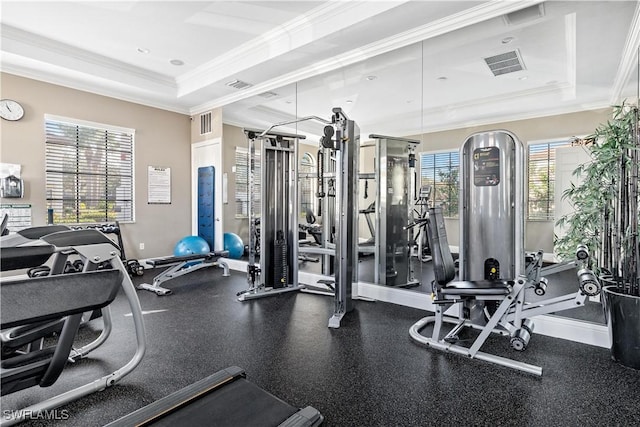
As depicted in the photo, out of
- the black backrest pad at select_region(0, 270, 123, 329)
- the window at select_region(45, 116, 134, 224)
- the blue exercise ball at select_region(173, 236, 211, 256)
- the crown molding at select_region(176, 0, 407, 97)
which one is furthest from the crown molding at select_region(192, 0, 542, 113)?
the black backrest pad at select_region(0, 270, 123, 329)

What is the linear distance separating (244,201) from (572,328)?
17.4 feet

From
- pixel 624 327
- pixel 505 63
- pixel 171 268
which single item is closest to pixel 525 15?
pixel 505 63

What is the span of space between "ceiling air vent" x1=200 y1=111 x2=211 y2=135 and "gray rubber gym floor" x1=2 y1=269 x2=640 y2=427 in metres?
3.90

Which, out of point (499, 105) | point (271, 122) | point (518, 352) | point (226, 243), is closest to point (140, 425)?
point (518, 352)

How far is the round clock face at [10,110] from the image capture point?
14.7ft

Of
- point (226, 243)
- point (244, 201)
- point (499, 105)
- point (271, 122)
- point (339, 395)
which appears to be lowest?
point (339, 395)

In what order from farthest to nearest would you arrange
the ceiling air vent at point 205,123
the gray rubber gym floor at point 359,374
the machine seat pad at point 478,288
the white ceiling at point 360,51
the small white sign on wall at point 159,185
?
the ceiling air vent at point 205,123, the small white sign on wall at point 159,185, the white ceiling at point 360,51, the machine seat pad at point 478,288, the gray rubber gym floor at point 359,374

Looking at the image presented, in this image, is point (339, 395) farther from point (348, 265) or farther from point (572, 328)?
point (572, 328)

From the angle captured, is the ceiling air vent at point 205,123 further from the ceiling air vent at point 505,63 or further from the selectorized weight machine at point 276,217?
the ceiling air vent at point 505,63

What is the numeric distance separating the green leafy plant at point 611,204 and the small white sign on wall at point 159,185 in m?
5.95

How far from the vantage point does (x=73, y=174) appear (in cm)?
517

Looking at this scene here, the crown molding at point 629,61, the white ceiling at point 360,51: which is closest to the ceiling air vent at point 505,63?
the white ceiling at point 360,51

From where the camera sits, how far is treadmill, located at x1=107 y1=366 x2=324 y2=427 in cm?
160

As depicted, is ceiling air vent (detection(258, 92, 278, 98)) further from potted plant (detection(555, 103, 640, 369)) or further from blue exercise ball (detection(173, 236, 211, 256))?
potted plant (detection(555, 103, 640, 369))
